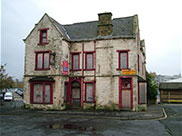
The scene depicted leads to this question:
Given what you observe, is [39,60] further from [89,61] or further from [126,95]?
[126,95]

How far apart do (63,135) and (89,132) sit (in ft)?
5.07

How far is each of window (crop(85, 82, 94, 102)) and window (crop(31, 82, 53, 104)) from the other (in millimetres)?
4030

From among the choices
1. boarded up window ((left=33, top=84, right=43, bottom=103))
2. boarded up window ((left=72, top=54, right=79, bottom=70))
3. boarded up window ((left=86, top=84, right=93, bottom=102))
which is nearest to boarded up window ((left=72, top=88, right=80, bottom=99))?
boarded up window ((left=86, top=84, right=93, bottom=102))

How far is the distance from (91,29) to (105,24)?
243 centimetres

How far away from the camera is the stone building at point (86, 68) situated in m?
20.3

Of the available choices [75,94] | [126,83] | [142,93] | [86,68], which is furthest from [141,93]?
[75,94]

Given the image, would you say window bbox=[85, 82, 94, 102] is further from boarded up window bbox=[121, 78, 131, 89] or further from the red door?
boarded up window bbox=[121, 78, 131, 89]

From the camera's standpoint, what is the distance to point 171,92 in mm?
35688

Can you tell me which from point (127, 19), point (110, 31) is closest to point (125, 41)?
point (110, 31)

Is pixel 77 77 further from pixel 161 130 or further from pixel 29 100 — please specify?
Result: pixel 161 130

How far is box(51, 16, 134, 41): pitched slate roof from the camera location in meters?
21.7

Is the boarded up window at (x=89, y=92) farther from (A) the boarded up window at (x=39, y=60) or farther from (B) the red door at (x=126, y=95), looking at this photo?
(A) the boarded up window at (x=39, y=60)

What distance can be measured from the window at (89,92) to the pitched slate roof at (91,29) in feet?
18.6

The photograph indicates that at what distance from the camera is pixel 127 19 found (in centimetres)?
2358
